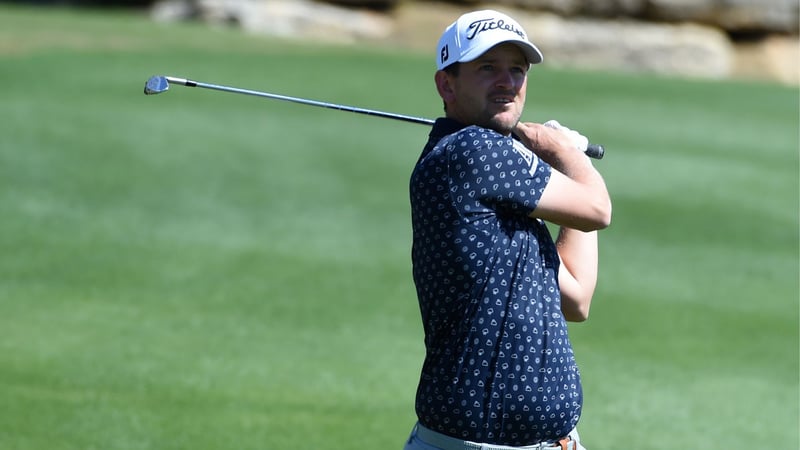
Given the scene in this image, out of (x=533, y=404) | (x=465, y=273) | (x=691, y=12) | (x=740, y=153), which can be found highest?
(x=691, y=12)

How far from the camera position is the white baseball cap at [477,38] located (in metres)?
3.60

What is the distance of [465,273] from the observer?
11.7 ft

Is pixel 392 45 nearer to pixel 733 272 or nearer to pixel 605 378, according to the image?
pixel 733 272

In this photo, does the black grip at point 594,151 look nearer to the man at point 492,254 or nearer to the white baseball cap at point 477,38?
the man at point 492,254

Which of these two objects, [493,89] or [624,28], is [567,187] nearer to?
[493,89]

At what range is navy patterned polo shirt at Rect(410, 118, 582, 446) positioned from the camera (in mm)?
3537

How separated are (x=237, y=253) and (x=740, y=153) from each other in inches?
270

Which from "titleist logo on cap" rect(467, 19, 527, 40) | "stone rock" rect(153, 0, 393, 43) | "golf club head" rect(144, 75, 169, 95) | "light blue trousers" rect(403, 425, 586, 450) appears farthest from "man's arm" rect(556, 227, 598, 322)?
"stone rock" rect(153, 0, 393, 43)

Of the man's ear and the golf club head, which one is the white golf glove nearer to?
the man's ear

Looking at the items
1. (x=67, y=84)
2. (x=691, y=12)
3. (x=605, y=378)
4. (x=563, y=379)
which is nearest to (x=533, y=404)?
(x=563, y=379)

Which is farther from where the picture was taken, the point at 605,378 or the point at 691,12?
the point at 691,12

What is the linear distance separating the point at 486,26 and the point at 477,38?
50 mm

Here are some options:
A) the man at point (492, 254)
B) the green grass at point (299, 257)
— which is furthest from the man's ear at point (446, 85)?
the green grass at point (299, 257)

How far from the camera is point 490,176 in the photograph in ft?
11.6
